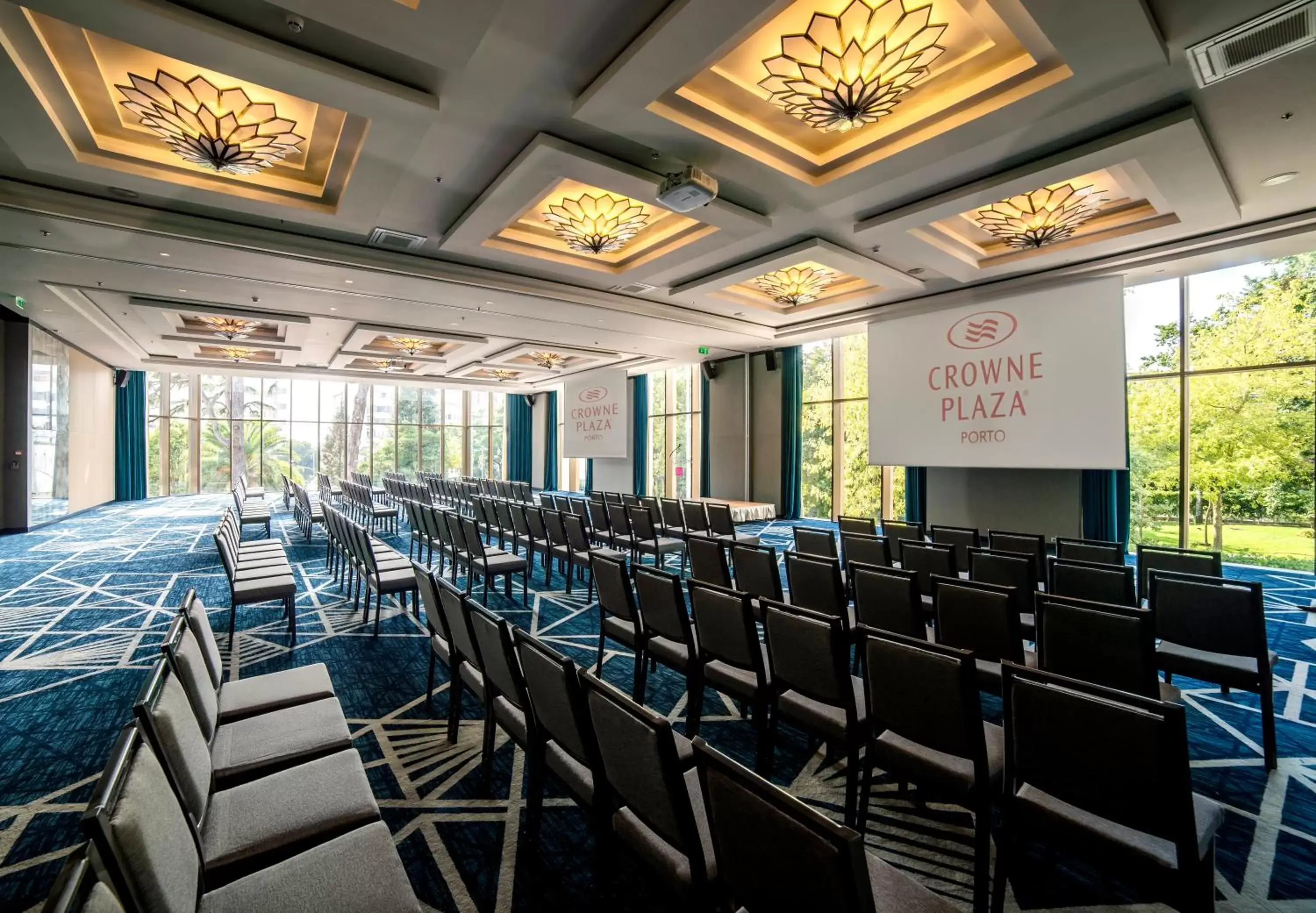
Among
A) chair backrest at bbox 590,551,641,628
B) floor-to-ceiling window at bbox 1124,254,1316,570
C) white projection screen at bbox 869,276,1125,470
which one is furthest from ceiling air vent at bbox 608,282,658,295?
floor-to-ceiling window at bbox 1124,254,1316,570

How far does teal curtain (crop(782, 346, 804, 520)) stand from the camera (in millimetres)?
11453

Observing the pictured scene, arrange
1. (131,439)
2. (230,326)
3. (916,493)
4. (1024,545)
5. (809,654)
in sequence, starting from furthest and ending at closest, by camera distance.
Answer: (131,439)
(230,326)
(916,493)
(1024,545)
(809,654)

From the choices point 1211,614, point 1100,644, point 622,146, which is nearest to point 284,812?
point 1100,644

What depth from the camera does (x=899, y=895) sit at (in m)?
1.29

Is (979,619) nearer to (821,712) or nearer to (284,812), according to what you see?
(821,712)

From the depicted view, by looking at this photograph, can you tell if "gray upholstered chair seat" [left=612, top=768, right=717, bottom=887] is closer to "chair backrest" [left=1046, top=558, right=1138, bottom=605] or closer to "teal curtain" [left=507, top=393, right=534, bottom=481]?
"chair backrest" [left=1046, top=558, right=1138, bottom=605]

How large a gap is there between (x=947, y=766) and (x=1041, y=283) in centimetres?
719

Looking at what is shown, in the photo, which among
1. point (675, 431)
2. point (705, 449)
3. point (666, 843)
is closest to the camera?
point (666, 843)

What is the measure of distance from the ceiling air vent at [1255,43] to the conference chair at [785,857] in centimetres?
423

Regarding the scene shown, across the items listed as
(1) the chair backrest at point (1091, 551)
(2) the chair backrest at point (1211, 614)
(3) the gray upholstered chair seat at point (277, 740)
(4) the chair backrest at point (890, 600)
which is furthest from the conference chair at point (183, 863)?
(1) the chair backrest at point (1091, 551)

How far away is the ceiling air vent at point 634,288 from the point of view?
761 centimetres

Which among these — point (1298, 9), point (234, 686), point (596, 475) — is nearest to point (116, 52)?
point (234, 686)

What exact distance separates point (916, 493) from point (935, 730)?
844 cm

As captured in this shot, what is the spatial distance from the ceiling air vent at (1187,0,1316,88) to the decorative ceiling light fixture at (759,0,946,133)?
1336mm
